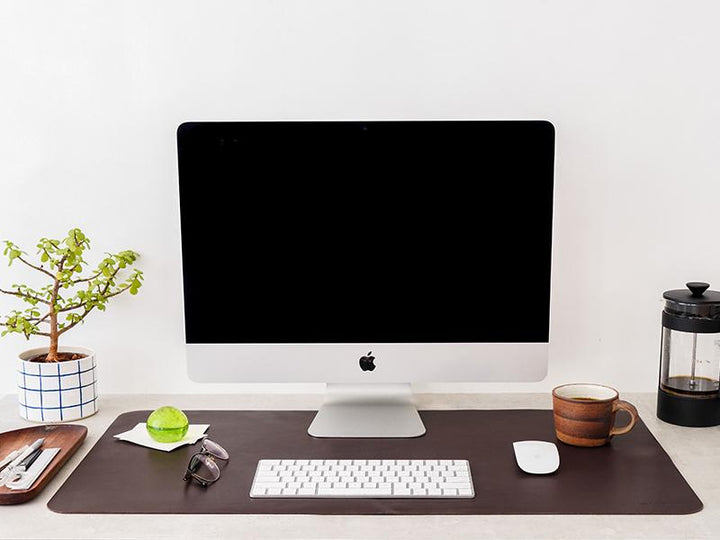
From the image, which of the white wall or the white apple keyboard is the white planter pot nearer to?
the white wall

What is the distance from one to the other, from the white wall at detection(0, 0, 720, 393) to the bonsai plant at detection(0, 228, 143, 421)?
7 centimetres

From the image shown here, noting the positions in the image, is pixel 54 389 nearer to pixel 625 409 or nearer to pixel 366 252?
pixel 366 252

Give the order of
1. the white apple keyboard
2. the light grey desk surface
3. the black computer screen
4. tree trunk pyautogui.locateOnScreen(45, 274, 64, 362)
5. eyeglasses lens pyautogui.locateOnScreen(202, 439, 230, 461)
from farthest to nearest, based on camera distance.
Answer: tree trunk pyautogui.locateOnScreen(45, 274, 64, 362)
the black computer screen
eyeglasses lens pyautogui.locateOnScreen(202, 439, 230, 461)
the white apple keyboard
the light grey desk surface

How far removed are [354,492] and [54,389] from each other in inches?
26.9

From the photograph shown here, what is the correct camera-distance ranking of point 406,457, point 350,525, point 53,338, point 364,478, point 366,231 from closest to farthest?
point 350,525
point 364,478
point 406,457
point 366,231
point 53,338

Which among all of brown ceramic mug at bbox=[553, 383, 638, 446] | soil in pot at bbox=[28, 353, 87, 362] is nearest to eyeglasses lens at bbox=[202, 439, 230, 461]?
soil in pot at bbox=[28, 353, 87, 362]

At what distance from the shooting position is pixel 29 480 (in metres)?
1.29

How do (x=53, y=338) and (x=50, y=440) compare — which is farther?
(x=53, y=338)

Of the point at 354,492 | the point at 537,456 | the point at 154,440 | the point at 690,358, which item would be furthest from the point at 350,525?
the point at 690,358

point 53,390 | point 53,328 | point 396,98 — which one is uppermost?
point 396,98

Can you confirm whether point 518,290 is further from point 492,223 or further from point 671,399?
point 671,399

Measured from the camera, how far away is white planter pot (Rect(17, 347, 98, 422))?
158 cm

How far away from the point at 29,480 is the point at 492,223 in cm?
91

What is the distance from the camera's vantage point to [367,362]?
1540mm
